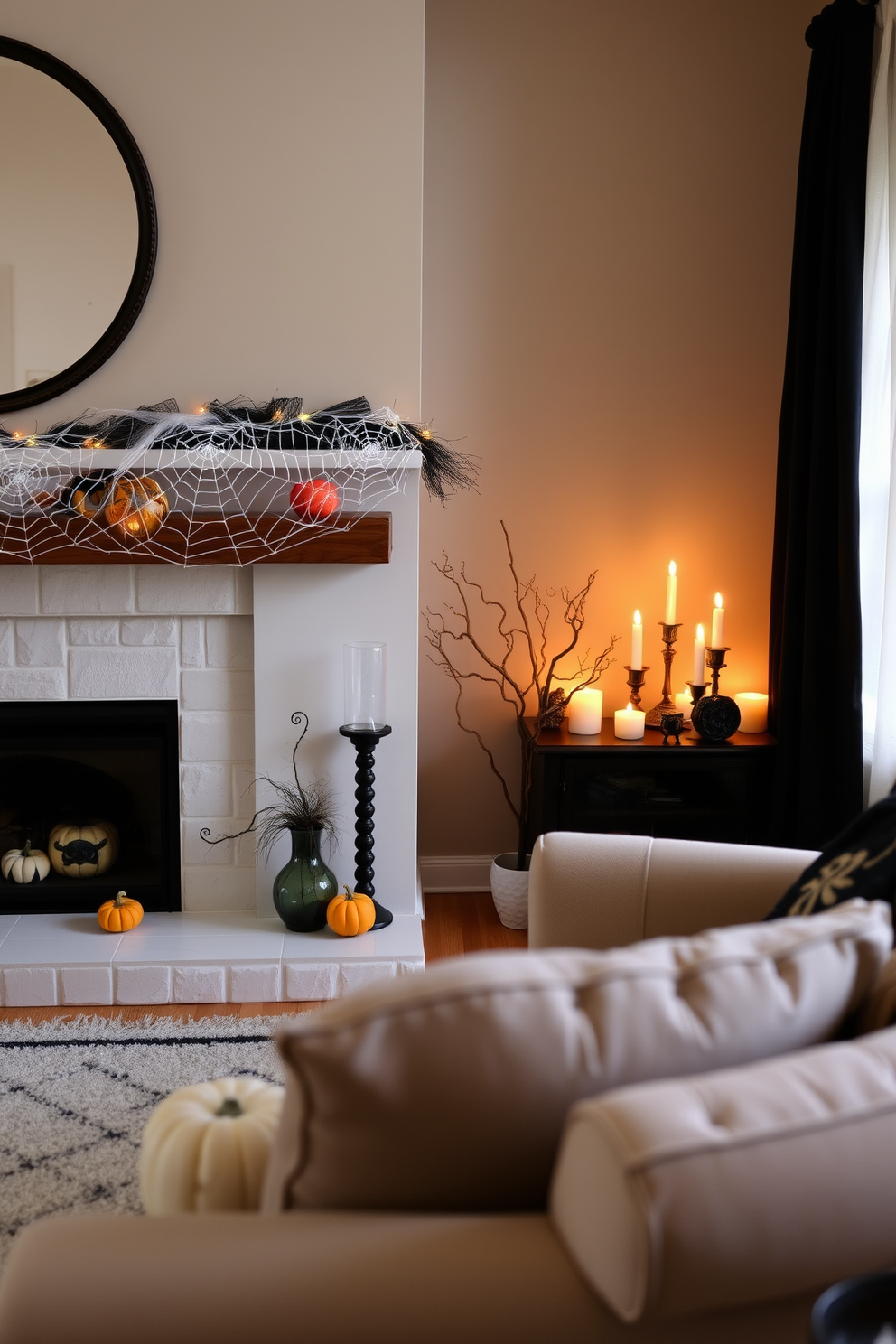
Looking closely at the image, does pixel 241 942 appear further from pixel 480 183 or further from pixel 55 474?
pixel 480 183

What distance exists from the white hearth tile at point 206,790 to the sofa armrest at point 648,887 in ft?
4.01

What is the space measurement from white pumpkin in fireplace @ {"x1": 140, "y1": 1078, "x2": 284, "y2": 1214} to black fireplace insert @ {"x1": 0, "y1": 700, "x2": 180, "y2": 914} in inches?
66.2

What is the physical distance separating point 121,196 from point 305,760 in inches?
55.9

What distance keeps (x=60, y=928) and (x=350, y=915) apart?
2.41 feet

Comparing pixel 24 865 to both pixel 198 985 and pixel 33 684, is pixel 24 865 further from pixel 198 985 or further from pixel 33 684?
pixel 198 985

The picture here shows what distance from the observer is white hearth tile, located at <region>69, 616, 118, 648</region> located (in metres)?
2.66

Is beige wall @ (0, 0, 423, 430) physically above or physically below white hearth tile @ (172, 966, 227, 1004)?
above

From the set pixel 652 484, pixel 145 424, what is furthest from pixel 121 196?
pixel 652 484

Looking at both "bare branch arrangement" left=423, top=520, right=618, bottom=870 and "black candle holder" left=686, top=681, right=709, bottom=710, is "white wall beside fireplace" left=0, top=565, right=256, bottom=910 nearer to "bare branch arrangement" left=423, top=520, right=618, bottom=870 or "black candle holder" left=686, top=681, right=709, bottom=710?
"bare branch arrangement" left=423, top=520, right=618, bottom=870

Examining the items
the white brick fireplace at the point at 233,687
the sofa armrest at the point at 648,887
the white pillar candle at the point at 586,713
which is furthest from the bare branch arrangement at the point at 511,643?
the sofa armrest at the point at 648,887

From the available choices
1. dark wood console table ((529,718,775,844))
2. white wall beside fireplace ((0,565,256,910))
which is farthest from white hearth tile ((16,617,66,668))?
dark wood console table ((529,718,775,844))

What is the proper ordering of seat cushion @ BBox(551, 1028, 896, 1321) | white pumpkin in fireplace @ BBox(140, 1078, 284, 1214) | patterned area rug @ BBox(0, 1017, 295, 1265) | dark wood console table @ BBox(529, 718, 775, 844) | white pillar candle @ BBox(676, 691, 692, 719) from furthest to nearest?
white pillar candle @ BBox(676, 691, 692, 719) → dark wood console table @ BBox(529, 718, 775, 844) → patterned area rug @ BBox(0, 1017, 295, 1265) → white pumpkin in fireplace @ BBox(140, 1078, 284, 1214) → seat cushion @ BBox(551, 1028, 896, 1321)

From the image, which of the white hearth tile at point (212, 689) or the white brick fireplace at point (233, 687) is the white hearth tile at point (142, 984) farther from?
the white hearth tile at point (212, 689)

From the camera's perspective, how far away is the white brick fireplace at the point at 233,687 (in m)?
2.61
